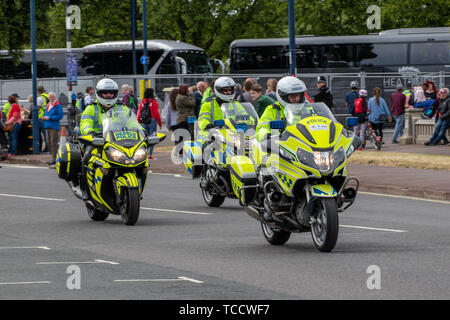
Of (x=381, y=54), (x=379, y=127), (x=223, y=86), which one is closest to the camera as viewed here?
(x=223, y=86)

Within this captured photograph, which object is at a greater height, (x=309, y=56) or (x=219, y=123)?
(x=309, y=56)

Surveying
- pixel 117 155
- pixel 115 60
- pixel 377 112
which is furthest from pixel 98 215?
pixel 115 60

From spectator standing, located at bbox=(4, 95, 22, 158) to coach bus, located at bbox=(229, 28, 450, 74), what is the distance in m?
17.5

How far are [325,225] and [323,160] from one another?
0.60 m

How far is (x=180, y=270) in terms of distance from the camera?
30.7 feet

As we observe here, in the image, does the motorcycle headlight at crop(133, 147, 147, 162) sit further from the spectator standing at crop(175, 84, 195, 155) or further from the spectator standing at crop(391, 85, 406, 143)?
the spectator standing at crop(391, 85, 406, 143)

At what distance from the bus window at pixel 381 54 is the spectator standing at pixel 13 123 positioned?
727 inches

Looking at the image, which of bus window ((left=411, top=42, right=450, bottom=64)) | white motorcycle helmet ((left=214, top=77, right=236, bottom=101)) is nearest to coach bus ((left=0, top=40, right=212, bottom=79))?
bus window ((left=411, top=42, right=450, bottom=64))

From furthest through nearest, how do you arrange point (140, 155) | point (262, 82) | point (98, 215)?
point (262, 82)
point (98, 215)
point (140, 155)

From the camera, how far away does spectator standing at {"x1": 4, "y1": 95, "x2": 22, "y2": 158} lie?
28717 millimetres

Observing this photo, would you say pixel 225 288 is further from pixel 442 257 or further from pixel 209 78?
pixel 209 78

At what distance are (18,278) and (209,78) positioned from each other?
26.5m

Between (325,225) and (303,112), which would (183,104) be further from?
(325,225)

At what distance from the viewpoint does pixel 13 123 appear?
2891 cm
